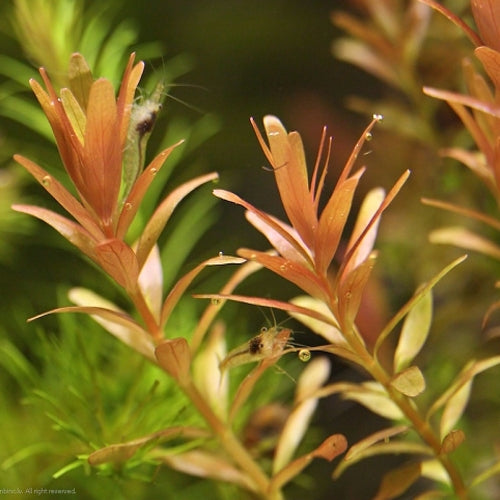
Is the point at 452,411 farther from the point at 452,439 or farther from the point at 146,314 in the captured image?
the point at 146,314

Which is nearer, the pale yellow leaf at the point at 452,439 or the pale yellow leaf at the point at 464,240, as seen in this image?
the pale yellow leaf at the point at 452,439

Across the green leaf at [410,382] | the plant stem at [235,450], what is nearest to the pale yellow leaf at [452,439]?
the green leaf at [410,382]

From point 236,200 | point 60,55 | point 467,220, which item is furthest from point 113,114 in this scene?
point 467,220

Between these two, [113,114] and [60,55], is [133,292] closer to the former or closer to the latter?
[113,114]

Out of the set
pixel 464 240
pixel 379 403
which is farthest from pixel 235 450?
pixel 464 240

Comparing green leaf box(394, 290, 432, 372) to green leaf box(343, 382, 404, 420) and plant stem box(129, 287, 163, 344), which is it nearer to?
green leaf box(343, 382, 404, 420)

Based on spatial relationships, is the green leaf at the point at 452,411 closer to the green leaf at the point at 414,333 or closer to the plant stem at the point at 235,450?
the green leaf at the point at 414,333

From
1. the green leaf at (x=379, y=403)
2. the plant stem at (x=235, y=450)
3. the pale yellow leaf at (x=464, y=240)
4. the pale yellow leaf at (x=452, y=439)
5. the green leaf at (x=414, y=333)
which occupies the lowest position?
the plant stem at (x=235, y=450)
